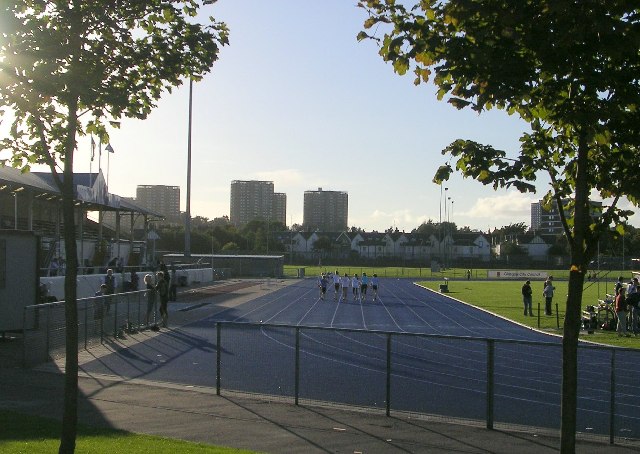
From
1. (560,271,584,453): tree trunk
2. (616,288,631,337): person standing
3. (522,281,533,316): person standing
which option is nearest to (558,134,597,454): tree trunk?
(560,271,584,453): tree trunk

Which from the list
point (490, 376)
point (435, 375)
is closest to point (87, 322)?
point (435, 375)

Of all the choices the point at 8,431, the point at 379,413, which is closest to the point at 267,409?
the point at 379,413

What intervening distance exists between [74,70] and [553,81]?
13.4 feet

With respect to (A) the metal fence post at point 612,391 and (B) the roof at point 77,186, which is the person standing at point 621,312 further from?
(B) the roof at point 77,186

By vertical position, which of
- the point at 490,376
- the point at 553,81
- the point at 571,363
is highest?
the point at 553,81

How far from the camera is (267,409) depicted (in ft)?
39.7

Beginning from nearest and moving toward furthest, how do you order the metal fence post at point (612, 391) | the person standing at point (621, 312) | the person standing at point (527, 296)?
the metal fence post at point (612, 391) → the person standing at point (621, 312) → the person standing at point (527, 296)

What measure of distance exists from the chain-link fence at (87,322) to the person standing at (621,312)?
1489cm

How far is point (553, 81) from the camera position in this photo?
5.79 meters

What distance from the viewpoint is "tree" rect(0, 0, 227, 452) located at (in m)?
6.80

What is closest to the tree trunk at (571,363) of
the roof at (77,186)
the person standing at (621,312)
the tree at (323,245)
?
the person standing at (621,312)

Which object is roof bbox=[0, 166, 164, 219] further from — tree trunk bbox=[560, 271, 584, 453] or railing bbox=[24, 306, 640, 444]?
tree trunk bbox=[560, 271, 584, 453]

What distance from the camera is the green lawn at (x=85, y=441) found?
8.69 metres

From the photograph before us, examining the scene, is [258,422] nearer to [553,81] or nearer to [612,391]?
[612,391]
